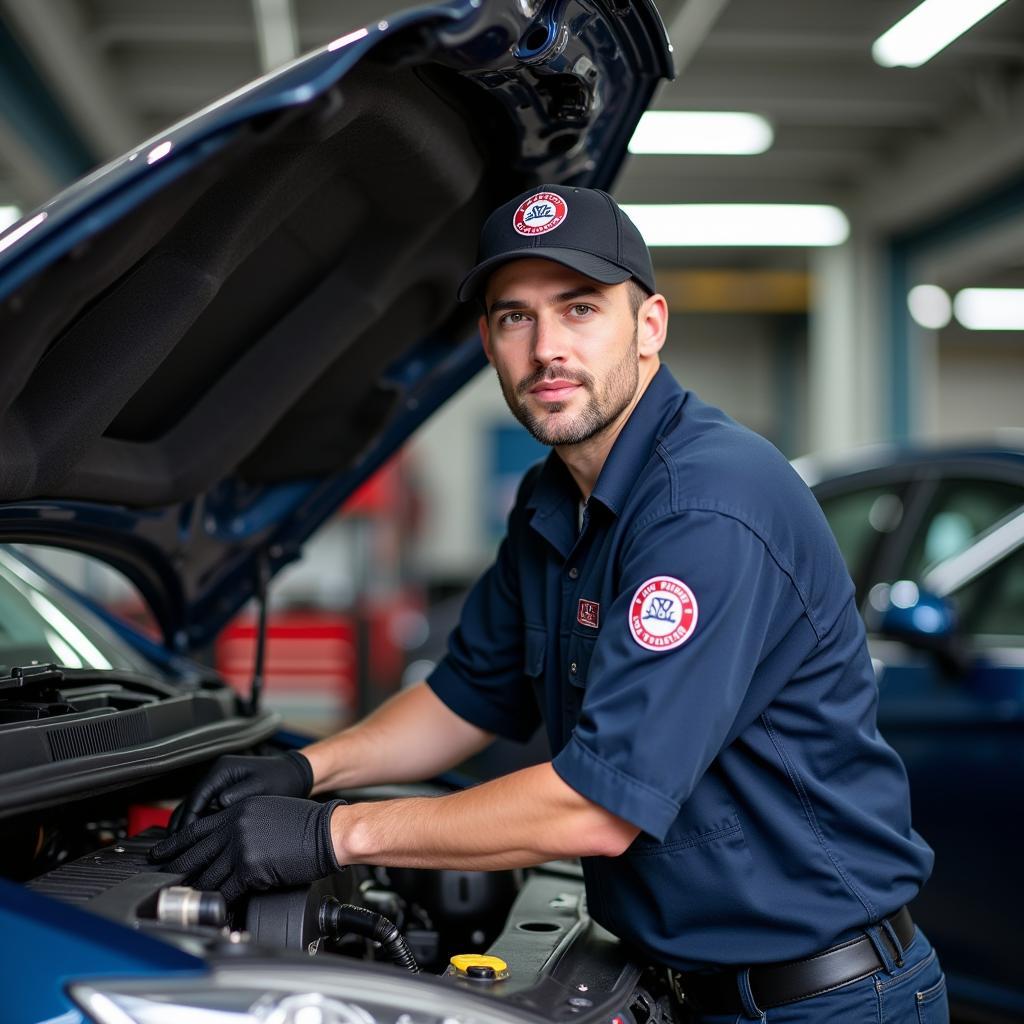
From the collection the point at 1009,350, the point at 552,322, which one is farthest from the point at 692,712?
the point at 1009,350

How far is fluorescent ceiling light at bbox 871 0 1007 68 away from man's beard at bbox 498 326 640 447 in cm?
528

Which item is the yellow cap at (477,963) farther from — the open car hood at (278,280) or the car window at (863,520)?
the car window at (863,520)

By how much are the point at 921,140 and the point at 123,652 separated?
8.02 metres

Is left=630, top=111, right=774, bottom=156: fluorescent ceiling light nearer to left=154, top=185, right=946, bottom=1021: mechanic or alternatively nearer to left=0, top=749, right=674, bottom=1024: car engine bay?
left=154, top=185, right=946, bottom=1021: mechanic

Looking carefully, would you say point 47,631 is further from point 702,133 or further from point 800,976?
point 702,133

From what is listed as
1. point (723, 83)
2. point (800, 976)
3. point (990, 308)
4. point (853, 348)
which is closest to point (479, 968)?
point (800, 976)

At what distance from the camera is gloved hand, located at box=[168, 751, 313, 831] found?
1.52 meters

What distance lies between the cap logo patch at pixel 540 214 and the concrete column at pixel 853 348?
8.53 m

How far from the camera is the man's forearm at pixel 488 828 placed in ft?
4.15

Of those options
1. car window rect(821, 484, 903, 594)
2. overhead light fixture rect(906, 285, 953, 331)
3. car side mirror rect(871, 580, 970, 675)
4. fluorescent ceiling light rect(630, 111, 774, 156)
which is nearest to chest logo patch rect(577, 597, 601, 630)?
car side mirror rect(871, 580, 970, 675)

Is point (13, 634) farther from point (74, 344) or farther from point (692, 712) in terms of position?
point (692, 712)

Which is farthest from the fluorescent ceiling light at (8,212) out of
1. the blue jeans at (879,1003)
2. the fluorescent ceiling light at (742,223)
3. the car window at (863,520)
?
the blue jeans at (879,1003)

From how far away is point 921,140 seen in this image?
339 inches

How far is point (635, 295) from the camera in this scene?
5.30 feet
